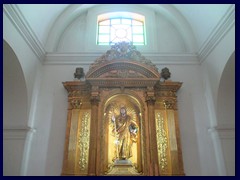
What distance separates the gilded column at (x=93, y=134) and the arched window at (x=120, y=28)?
1.80 meters

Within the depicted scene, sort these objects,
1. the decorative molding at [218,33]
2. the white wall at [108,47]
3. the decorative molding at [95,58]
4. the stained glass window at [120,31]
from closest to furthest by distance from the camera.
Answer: the decorative molding at [218,33], the decorative molding at [95,58], the white wall at [108,47], the stained glass window at [120,31]

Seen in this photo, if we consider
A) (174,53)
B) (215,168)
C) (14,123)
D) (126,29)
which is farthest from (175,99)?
(14,123)

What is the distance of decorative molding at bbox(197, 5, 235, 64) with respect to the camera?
13.2ft

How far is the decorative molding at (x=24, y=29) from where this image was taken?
3.83 m

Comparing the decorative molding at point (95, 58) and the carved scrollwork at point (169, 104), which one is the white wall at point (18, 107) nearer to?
the decorative molding at point (95, 58)

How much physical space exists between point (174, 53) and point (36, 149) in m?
3.70

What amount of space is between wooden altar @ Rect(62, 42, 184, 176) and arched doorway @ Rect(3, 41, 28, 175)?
Result: 0.88 meters

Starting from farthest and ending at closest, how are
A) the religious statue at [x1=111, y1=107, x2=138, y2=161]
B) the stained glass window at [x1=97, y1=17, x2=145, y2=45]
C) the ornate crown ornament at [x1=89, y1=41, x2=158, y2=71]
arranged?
1. the stained glass window at [x1=97, y1=17, x2=145, y2=45]
2. the ornate crown ornament at [x1=89, y1=41, x2=158, y2=71]
3. the religious statue at [x1=111, y1=107, x2=138, y2=161]

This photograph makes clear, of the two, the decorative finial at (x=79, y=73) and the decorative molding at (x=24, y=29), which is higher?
the decorative molding at (x=24, y=29)

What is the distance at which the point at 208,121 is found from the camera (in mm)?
4965

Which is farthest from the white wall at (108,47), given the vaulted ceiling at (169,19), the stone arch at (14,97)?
the stone arch at (14,97)

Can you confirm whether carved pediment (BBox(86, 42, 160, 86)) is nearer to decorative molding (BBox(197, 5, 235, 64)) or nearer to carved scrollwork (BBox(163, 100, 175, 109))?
carved scrollwork (BBox(163, 100, 175, 109))

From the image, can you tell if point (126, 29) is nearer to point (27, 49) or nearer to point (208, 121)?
point (27, 49)

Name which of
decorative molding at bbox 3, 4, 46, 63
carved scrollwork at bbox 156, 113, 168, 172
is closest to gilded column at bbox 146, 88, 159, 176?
carved scrollwork at bbox 156, 113, 168, 172
